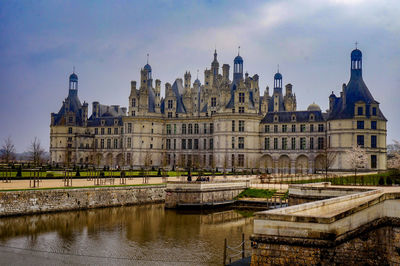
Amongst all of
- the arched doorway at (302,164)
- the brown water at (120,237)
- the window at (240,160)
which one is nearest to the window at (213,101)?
the window at (240,160)

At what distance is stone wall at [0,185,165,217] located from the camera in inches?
1165

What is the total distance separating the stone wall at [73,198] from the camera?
97.1 feet

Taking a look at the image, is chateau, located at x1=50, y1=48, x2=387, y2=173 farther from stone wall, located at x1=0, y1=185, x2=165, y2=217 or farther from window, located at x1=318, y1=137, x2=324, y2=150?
stone wall, located at x1=0, y1=185, x2=165, y2=217

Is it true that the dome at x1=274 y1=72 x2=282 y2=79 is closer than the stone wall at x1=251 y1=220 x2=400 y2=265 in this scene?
No

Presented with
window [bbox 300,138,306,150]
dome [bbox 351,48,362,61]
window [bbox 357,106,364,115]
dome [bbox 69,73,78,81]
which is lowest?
window [bbox 300,138,306,150]

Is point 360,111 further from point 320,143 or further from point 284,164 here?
point 284,164

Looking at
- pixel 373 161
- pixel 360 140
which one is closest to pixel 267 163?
pixel 360 140

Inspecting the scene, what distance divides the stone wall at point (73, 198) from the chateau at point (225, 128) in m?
23.1

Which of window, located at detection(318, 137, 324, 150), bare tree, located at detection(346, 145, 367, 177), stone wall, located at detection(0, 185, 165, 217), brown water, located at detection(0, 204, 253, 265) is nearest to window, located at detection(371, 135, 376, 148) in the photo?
bare tree, located at detection(346, 145, 367, 177)

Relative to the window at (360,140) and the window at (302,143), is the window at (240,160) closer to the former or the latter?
the window at (302,143)

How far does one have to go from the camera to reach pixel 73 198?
33.5 m

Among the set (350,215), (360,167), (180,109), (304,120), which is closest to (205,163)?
(180,109)

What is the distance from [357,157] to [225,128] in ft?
65.5

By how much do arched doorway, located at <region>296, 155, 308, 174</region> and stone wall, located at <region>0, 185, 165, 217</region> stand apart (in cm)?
2936
